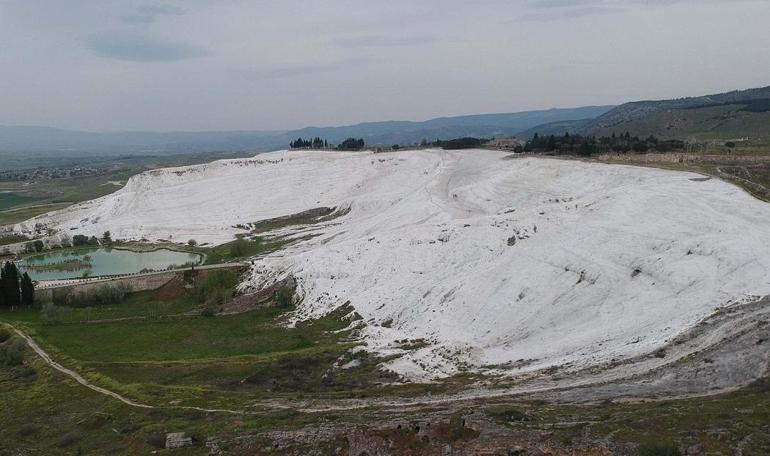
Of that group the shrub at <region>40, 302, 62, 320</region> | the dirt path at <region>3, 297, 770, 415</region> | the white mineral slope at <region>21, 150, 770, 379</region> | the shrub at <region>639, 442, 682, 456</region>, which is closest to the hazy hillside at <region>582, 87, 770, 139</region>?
the white mineral slope at <region>21, 150, 770, 379</region>

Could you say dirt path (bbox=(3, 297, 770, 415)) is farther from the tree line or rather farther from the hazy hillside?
the tree line

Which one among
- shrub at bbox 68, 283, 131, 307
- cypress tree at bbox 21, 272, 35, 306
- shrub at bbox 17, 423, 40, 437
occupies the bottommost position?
shrub at bbox 17, 423, 40, 437

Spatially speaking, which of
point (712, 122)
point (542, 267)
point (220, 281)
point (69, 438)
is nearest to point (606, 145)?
point (542, 267)

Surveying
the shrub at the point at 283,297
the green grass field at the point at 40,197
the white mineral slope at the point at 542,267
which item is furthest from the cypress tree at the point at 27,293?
the green grass field at the point at 40,197

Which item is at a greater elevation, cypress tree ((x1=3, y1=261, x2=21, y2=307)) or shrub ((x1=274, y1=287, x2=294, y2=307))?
cypress tree ((x1=3, y1=261, x2=21, y2=307))

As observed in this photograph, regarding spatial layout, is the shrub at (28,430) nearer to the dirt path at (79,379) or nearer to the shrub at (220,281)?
the dirt path at (79,379)

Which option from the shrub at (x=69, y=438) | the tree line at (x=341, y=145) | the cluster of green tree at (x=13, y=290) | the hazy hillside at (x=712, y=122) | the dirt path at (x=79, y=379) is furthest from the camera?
the tree line at (x=341, y=145)
